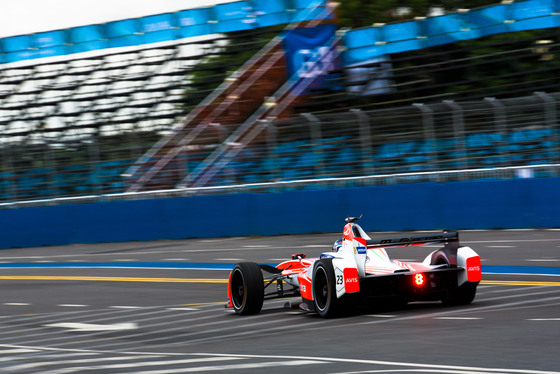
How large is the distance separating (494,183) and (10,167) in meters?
14.9

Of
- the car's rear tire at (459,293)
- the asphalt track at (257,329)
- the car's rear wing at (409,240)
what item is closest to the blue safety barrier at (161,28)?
the asphalt track at (257,329)

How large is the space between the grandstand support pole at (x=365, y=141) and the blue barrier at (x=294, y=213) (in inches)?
26.4

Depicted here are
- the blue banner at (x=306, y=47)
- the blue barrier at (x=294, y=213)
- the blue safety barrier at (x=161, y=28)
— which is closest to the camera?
the blue barrier at (x=294, y=213)

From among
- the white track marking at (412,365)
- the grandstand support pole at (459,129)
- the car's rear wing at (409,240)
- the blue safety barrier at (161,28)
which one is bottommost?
the white track marking at (412,365)

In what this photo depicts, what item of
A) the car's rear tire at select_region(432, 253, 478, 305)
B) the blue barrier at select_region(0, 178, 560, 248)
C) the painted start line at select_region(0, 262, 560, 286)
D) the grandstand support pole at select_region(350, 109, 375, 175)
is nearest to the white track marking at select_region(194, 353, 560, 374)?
the car's rear tire at select_region(432, 253, 478, 305)

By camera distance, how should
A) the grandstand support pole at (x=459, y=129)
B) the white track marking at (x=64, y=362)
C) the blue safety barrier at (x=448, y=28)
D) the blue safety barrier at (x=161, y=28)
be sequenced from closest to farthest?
the white track marking at (x=64, y=362) → the grandstand support pole at (x=459, y=129) → the blue safety barrier at (x=448, y=28) → the blue safety barrier at (x=161, y=28)

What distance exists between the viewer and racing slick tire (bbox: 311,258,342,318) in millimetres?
9026

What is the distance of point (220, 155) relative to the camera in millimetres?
25578

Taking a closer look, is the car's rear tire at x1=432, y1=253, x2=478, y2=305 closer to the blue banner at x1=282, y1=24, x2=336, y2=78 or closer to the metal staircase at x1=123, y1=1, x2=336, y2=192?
the metal staircase at x1=123, y1=1, x2=336, y2=192

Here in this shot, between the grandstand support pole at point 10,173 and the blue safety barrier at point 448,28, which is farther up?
the blue safety barrier at point 448,28

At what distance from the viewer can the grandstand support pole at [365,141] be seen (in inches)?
897

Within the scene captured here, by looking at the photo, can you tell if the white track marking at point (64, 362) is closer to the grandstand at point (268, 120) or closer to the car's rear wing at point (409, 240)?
the car's rear wing at point (409, 240)

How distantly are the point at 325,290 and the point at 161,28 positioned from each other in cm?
2699

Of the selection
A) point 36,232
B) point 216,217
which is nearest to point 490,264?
point 216,217
